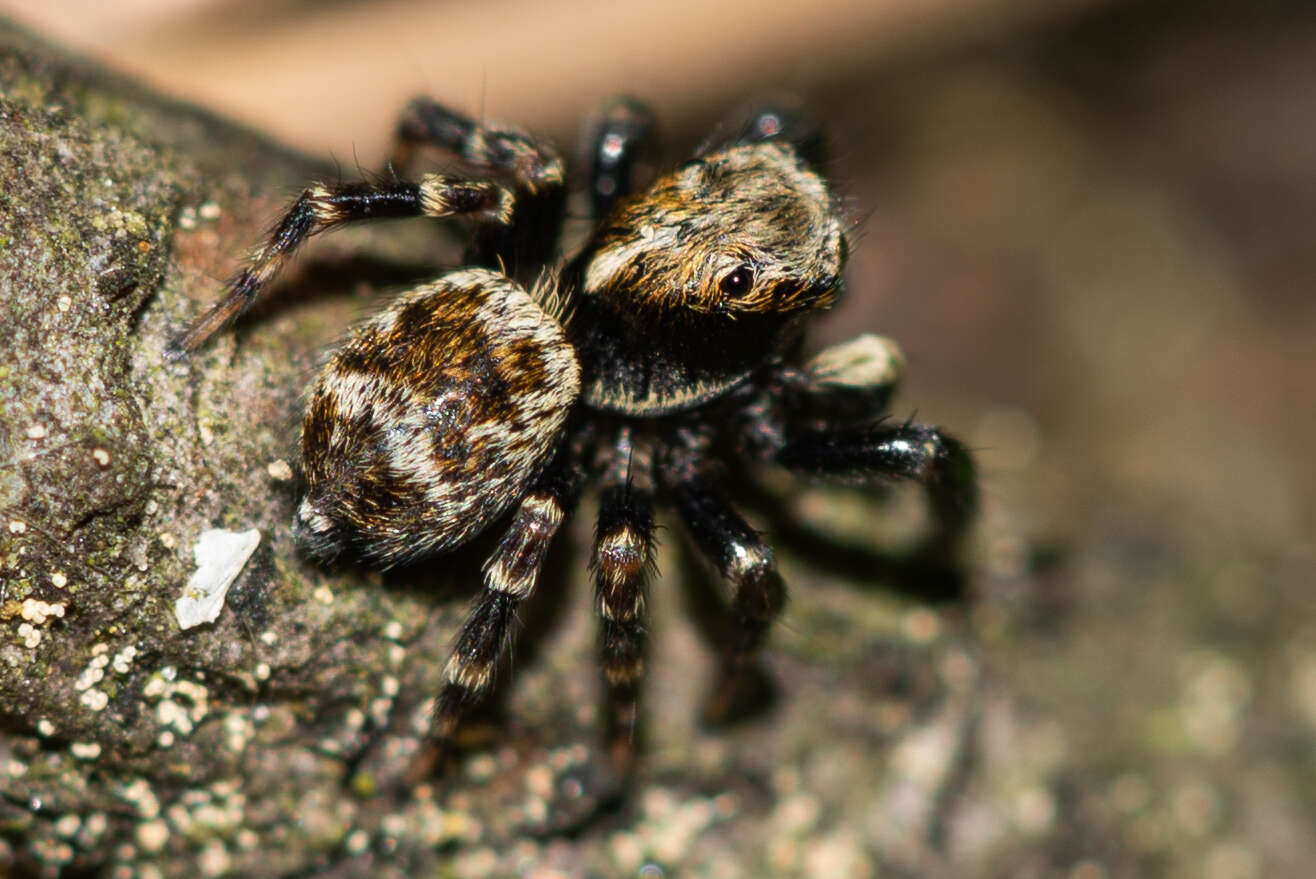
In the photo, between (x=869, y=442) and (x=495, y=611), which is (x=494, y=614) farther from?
(x=869, y=442)

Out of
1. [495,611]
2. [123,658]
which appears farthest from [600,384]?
[123,658]

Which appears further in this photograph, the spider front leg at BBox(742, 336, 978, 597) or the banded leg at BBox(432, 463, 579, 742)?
the spider front leg at BBox(742, 336, 978, 597)

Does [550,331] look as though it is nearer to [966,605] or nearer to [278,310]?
[278,310]

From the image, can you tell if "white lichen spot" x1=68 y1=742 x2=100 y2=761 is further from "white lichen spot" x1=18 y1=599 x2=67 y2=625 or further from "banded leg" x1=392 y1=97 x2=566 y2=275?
"banded leg" x1=392 y1=97 x2=566 y2=275

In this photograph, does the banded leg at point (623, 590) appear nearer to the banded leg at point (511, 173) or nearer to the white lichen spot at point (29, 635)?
the banded leg at point (511, 173)

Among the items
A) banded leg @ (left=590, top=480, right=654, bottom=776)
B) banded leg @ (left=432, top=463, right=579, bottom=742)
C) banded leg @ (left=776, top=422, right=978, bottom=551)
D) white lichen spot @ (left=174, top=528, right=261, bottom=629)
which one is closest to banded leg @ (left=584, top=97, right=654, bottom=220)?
banded leg @ (left=776, top=422, right=978, bottom=551)

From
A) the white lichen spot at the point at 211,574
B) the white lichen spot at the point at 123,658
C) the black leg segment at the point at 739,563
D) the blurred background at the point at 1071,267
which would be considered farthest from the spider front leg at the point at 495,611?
the blurred background at the point at 1071,267
